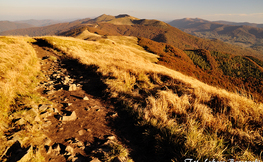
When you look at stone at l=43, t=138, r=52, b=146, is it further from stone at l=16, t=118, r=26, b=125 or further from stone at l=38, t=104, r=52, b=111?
stone at l=38, t=104, r=52, b=111

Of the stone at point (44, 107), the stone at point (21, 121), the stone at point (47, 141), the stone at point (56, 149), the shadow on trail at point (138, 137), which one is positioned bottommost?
the shadow on trail at point (138, 137)

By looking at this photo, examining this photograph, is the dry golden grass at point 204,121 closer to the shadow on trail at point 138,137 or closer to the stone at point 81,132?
the shadow on trail at point 138,137

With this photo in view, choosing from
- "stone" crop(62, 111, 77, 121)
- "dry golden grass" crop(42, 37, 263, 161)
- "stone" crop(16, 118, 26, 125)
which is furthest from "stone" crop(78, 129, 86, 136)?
"dry golden grass" crop(42, 37, 263, 161)

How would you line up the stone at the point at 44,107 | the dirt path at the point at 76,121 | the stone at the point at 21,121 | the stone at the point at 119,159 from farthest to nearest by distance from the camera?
the stone at the point at 44,107, the stone at the point at 21,121, the dirt path at the point at 76,121, the stone at the point at 119,159

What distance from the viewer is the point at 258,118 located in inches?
149

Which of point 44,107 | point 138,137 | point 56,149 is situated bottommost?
point 138,137

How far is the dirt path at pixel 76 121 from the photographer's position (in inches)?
108

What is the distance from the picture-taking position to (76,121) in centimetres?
393

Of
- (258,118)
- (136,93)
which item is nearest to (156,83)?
(136,93)

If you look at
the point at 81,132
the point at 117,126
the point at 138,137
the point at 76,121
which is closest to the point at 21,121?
the point at 76,121

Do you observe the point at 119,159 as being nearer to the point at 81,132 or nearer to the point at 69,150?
the point at 69,150

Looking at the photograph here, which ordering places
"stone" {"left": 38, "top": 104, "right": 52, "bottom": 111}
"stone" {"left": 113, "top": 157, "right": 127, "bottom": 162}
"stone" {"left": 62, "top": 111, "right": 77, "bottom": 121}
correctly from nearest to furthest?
"stone" {"left": 113, "top": 157, "right": 127, "bottom": 162} → "stone" {"left": 62, "top": 111, "right": 77, "bottom": 121} → "stone" {"left": 38, "top": 104, "right": 52, "bottom": 111}

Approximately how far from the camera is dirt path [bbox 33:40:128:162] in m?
2.75

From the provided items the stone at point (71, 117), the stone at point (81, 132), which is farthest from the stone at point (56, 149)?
the stone at point (71, 117)
